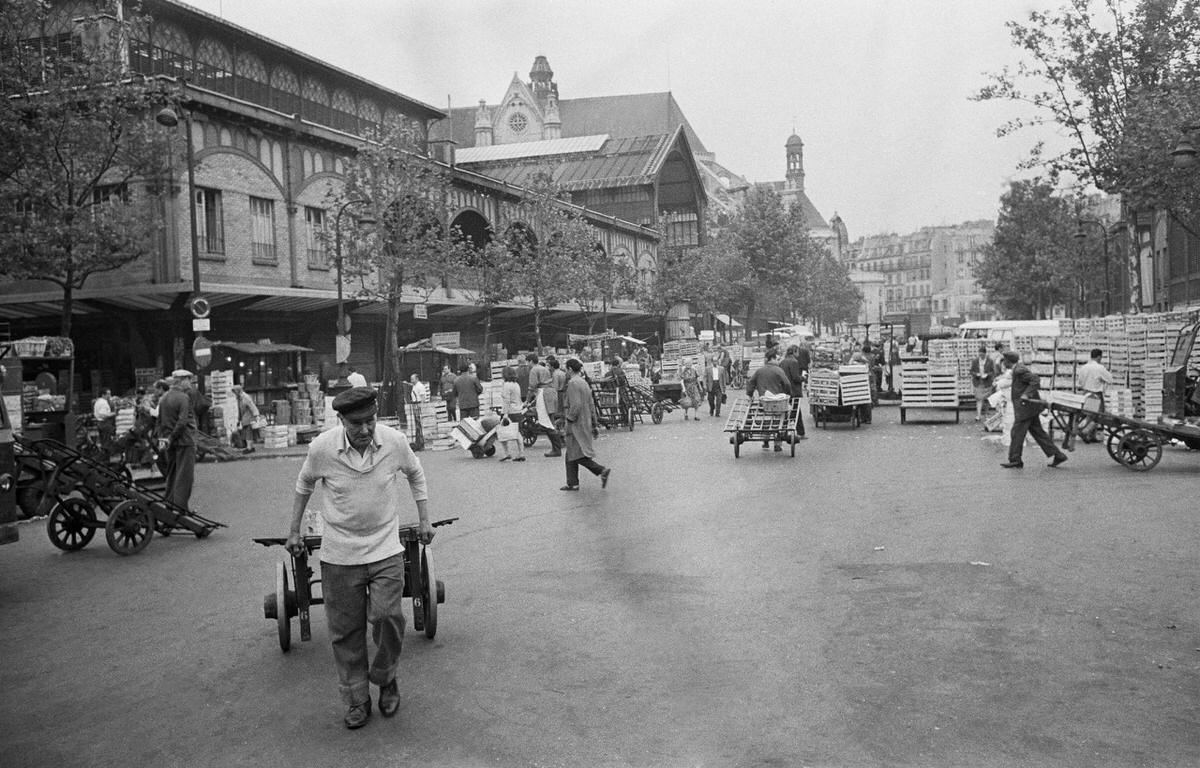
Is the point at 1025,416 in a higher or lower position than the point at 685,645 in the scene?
higher

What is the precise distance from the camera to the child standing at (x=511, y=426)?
1981cm

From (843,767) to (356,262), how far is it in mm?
28089

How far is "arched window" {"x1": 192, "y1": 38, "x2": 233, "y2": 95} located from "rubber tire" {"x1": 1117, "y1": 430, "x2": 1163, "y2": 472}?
1106 inches

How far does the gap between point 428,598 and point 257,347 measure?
24.5 meters

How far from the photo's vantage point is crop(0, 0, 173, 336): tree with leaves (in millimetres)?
20984

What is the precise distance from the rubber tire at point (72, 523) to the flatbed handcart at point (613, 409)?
1532cm

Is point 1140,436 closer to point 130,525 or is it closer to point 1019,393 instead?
point 1019,393

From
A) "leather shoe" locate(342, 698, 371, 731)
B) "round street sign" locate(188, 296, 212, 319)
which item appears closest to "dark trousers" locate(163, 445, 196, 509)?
"leather shoe" locate(342, 698, 371, 731)

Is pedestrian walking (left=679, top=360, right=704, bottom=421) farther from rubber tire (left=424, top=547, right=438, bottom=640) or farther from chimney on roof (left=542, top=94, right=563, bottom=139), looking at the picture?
chimney on roof (left=542, top=94, right=563, bottom=139)

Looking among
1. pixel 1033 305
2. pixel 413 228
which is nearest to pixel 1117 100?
pixel 413 228

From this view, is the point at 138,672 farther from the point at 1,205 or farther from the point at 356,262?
the point at 356,262

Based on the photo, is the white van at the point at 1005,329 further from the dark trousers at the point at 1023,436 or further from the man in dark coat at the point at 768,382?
the dark trousers at the point at 1023,436

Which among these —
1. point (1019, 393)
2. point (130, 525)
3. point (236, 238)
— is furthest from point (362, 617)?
point (236, 238)

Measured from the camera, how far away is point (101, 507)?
445 inches
